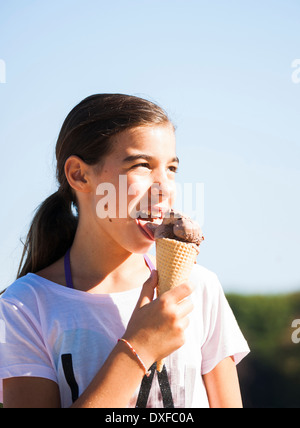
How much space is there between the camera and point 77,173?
3.41 metres

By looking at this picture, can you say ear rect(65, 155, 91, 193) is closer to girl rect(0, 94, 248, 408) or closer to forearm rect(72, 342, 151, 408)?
girl rect(0, 94, 248, 408)

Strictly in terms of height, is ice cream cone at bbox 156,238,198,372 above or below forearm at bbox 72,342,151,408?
above

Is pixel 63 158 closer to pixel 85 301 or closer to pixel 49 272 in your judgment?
pixel 49 272

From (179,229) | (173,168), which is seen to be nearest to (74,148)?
(173,168)

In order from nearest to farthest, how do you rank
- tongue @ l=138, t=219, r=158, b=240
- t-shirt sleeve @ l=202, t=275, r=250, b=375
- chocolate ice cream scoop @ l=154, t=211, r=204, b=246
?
1. chocolate ice cream scoop @ l=154, t=211, r=204, b=246
2. tongue @ l=138, t=219, r=158, b=240
3. t-shirt sleeve @ l=202, t=275, r=250, b=375

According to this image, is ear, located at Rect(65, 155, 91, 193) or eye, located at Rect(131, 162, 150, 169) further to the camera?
ear, located at Rect(65, 155, 91, 193)

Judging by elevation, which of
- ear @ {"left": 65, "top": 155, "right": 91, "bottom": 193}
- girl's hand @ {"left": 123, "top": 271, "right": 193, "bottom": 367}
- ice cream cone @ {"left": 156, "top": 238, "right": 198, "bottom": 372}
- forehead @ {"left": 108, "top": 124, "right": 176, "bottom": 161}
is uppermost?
forehead @ {"left": 108, "top": 124, "right": 176, "bottom": 161}

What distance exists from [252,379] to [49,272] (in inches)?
416

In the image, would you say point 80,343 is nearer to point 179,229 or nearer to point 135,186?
point 179,229

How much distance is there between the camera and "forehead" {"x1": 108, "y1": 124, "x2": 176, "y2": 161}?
10.3 ft

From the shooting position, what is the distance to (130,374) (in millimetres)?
2566

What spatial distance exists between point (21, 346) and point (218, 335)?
1292 mm

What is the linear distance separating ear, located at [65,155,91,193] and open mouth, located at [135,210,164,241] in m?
0.49

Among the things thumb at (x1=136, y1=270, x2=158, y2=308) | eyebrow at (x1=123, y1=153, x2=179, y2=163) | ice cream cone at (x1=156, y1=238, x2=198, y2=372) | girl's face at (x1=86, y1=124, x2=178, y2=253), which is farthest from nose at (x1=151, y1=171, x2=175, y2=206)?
thumb at (x1=136, y1=270, x2=158, y2=308)
